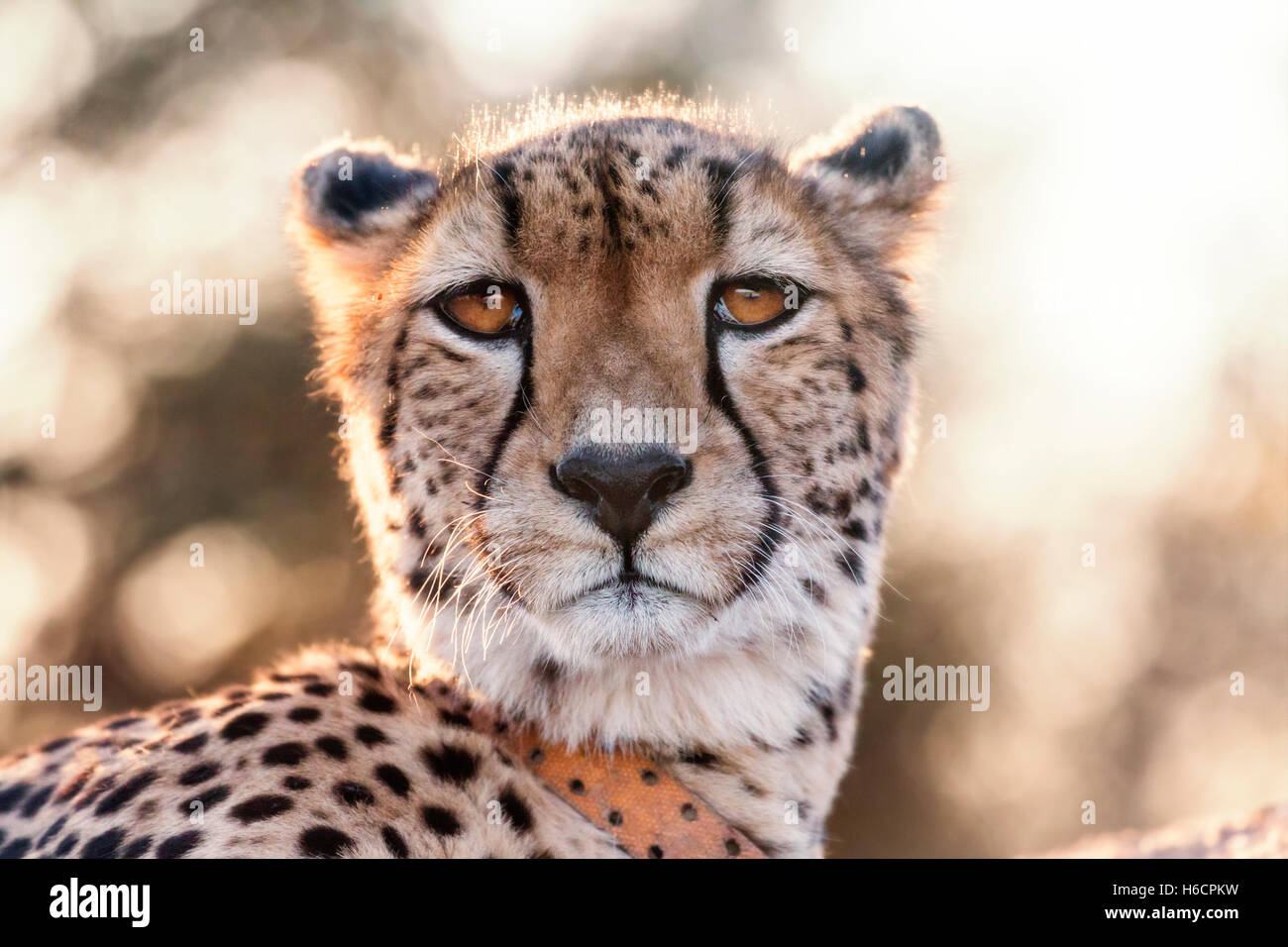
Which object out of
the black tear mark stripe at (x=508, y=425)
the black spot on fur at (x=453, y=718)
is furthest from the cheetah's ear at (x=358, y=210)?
the black spot on fur at (x=453, y=718)

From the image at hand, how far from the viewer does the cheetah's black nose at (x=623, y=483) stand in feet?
6.68

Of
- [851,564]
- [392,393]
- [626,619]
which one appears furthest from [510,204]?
[851,564]

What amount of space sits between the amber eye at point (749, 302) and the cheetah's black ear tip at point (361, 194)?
0.78m

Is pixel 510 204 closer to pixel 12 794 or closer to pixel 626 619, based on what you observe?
pixel 626 619

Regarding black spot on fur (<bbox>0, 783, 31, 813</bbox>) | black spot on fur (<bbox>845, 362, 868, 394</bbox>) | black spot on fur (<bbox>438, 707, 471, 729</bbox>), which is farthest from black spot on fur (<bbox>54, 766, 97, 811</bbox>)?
black spot on fur (<bbox>845, 362, 868, 394</bbox>)

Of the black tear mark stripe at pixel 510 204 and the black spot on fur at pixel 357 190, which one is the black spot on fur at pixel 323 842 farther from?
the black spot on fur at pixel 357 190

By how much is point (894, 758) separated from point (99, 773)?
651cm

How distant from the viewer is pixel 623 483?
80.0 inches

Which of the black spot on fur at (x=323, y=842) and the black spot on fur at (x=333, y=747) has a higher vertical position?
the black spot on fur at (x=333, y=747)

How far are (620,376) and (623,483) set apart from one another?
0.85ft

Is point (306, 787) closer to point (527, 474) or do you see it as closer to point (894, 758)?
point (527, 474)

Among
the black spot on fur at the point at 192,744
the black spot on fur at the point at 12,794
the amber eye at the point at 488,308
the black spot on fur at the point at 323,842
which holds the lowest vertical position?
the black spot on fur at the point at 12,794

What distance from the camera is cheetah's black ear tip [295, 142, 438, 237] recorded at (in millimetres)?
2795
